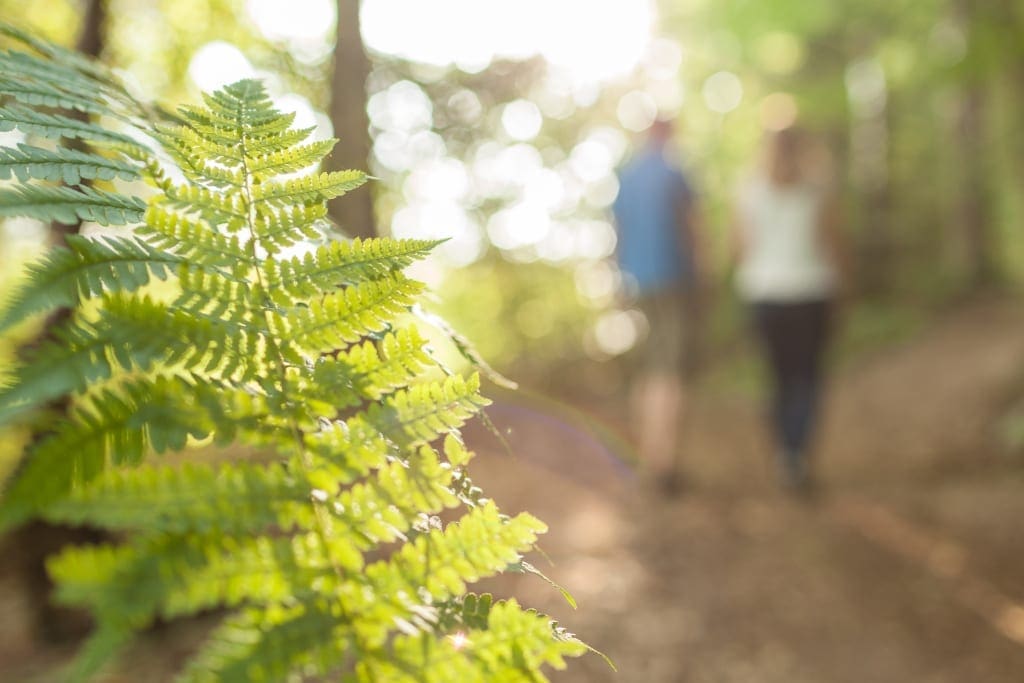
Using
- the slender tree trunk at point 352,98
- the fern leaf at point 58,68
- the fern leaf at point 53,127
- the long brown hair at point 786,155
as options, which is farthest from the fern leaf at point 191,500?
the long brown hair at point 786,155

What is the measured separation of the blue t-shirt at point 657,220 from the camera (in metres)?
4.87

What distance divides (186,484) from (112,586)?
4.3 inches

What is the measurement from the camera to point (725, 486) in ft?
17.5

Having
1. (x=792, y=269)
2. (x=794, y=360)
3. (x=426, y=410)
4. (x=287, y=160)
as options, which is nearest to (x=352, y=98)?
(x=287, y=160)

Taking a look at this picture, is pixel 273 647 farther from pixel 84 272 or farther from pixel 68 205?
pixel 68 205

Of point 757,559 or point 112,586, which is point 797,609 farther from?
point 112,586

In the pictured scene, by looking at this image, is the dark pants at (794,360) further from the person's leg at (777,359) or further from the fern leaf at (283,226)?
the fern leaf at (283,226)

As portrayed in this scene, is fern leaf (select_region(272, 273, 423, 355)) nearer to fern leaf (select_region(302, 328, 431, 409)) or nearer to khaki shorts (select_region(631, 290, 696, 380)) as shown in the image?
fern leaf (select_region(302, 328, 431, 409))

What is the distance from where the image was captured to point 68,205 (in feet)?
2.71

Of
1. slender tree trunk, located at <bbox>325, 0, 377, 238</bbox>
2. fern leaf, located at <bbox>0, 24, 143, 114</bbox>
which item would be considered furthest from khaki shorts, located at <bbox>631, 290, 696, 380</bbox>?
fern leaf, located at <bbox>0, 24, 143, 114</bbox>

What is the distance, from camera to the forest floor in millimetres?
2871

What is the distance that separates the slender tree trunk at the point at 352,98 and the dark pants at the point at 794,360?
8.87ft

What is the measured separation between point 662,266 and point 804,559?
2.00 meters

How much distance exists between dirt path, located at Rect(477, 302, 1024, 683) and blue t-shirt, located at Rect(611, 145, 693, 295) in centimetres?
148
